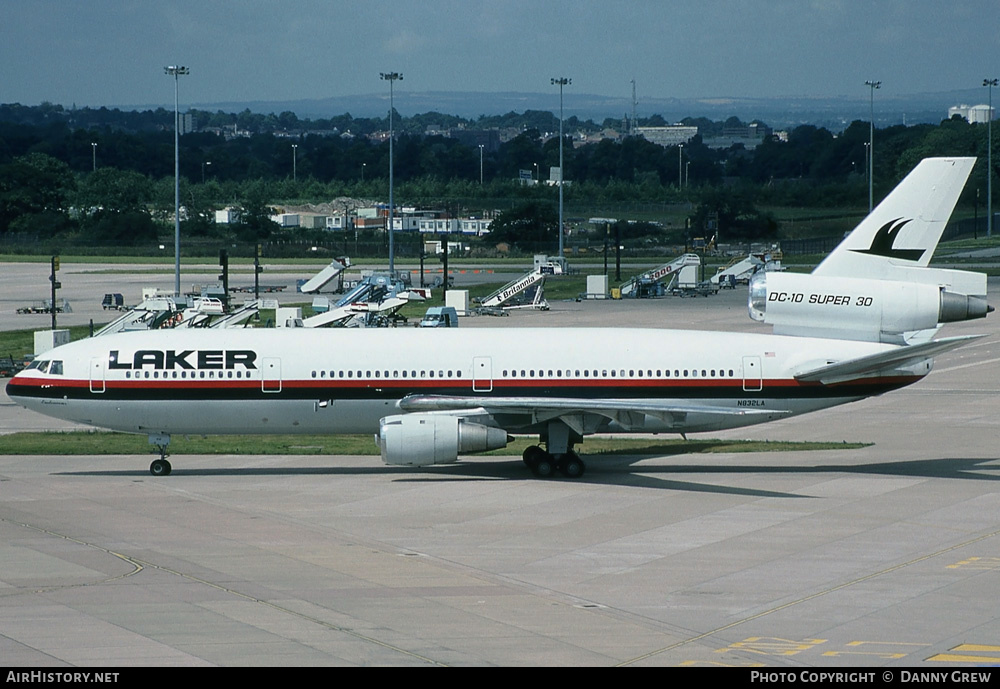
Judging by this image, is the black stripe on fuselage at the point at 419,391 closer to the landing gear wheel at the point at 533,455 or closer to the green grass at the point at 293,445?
the landing gear wheel at the point at 533,455

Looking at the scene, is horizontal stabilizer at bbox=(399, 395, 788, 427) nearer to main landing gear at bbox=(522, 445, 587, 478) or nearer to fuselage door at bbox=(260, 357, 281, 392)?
main landing gear at bbox=(522, 445, 587, 478)

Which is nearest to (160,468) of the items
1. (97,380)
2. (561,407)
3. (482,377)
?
(97,380)

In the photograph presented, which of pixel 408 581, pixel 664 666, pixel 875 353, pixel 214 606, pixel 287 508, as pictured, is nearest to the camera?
pixel 664 666

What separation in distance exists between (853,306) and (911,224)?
3.20 meters

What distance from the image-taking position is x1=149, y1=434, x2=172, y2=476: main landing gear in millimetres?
40500

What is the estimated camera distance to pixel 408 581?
2741 cm

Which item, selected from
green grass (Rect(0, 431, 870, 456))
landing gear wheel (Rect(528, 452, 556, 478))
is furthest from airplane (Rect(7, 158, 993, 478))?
green grass (Rect(0, 431, 870, 456))

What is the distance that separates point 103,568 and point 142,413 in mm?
12436

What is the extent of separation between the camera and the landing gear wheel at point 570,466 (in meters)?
39.8

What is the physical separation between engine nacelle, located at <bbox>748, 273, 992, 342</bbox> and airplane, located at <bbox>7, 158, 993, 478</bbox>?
45 mm

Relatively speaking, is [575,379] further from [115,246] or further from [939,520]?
[115,246]

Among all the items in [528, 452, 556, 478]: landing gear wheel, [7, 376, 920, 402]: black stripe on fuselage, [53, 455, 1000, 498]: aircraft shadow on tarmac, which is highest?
[7, 376, 920, 402]: black stripe on fuselage
